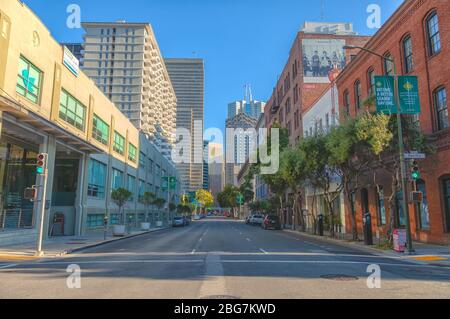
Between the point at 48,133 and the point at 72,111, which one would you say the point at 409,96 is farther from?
the point at 72,111

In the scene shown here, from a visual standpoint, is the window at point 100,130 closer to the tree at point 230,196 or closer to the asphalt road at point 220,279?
the asphalt road at point 220,279

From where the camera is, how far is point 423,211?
2230 cm

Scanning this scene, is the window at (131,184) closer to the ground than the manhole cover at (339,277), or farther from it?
farther from it

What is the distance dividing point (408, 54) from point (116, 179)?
29.8 metres

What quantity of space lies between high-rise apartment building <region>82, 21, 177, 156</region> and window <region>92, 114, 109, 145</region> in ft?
253

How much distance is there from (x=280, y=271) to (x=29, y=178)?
74.4 feet

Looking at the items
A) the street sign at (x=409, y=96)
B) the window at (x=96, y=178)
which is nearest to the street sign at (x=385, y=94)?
the street sign at (x=409, y=96)

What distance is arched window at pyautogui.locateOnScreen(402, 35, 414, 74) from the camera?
24.1 m

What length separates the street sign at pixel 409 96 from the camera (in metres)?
18.1

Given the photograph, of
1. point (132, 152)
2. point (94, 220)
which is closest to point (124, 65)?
point (132, 152)

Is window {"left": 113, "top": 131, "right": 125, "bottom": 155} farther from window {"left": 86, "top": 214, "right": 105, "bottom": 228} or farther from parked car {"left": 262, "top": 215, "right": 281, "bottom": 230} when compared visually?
parked car {"left": 262, "top": 215, "right": 281, "bottom": 230}

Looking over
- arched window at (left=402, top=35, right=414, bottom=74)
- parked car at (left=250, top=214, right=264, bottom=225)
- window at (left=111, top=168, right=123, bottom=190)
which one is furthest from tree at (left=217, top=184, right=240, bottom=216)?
arched window at (left=402, top=35, right=414, bottom=74)

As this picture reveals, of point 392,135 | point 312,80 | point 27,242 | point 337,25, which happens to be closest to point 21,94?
point 27,242

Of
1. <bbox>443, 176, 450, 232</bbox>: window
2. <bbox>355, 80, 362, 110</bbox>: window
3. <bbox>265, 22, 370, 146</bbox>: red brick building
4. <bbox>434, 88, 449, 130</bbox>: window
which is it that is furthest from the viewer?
<bbox>265, 22, 370, 146</bbox>: red brick building
